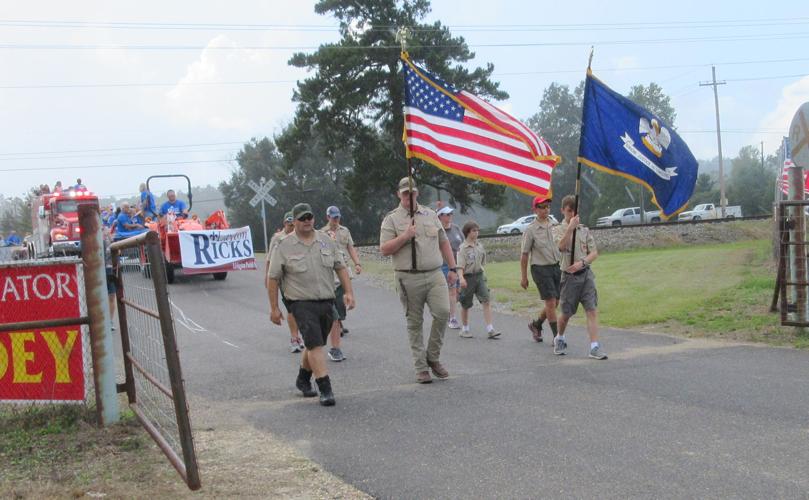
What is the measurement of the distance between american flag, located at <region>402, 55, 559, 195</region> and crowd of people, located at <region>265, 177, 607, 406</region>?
652 millimetres

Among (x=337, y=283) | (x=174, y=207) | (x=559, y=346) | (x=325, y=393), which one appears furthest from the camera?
(x=174, y=207)

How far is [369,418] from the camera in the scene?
22.4 ft

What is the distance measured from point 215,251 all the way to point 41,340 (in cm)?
1356

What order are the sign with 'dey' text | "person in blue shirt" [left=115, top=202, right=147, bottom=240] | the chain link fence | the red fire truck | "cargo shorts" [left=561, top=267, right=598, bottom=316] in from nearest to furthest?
the chain link fence
"cargo shorts" [left=561, top=267, right=598, bottom=316]
the sign with 'dey' text
"person in blue shirt" [left=115, top=202, right=147, bottom=240]
the red fire truck

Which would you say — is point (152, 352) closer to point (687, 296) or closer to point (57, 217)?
point (687, 296)

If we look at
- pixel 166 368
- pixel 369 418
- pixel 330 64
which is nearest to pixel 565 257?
pixel 369 418

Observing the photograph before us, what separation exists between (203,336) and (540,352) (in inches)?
216

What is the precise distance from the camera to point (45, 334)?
21.2 ft

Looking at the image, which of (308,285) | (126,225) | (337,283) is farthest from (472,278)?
(126,225)

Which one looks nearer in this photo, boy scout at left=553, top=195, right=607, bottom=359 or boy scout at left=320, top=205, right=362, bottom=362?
boy scout at left=553, top=195, right=607, bottom=359

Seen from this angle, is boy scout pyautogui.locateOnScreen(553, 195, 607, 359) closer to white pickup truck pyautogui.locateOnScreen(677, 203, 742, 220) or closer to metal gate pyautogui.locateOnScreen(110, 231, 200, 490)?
metal gate pyautogui.locateOnScreen(110, 231, 200, 490)

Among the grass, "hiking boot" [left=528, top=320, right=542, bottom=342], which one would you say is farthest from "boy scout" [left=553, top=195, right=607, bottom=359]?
the grass

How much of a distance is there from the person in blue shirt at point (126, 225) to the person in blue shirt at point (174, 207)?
712mm

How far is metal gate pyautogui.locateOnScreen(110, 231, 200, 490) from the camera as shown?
4.63 meters
